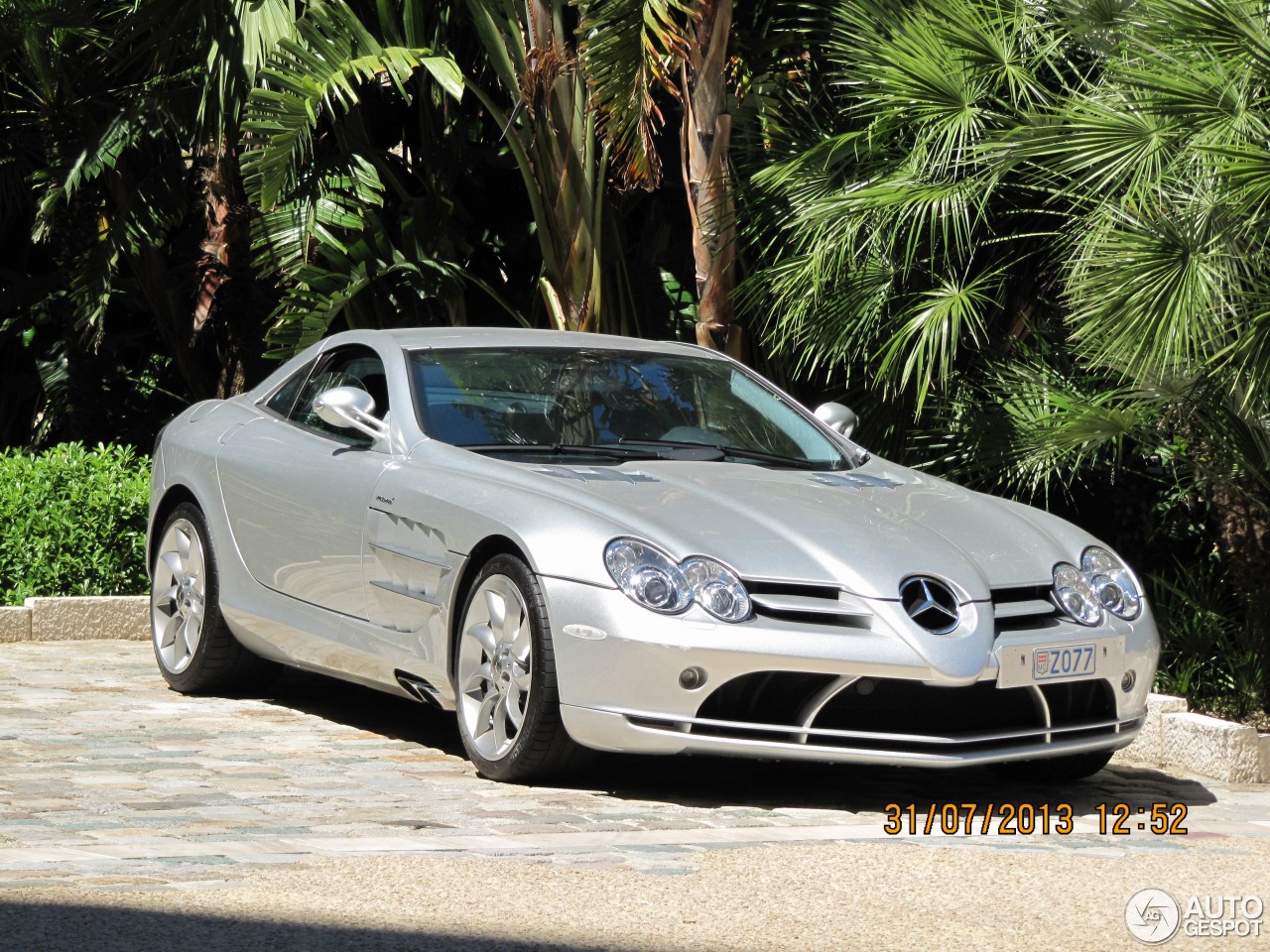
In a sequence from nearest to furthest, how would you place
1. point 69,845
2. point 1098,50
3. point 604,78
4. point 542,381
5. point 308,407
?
1. point 69,845
2. point 542,381
3. point 308,407
4. point 1098,50
5. point 604,78

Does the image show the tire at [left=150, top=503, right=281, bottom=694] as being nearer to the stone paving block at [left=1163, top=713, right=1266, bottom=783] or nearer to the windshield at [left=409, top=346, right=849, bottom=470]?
the windshield at [left=409, top=346, right=849, bottom=470]

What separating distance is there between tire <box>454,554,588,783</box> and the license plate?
4.69 feet

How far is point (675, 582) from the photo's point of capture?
236 inches

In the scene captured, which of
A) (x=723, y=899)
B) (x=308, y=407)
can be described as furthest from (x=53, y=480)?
(x=723, y=899)

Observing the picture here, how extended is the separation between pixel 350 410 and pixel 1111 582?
8.84 ft

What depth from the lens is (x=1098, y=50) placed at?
359 inches

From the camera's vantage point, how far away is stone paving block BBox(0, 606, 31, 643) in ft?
32.1

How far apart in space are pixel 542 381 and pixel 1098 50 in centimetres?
344

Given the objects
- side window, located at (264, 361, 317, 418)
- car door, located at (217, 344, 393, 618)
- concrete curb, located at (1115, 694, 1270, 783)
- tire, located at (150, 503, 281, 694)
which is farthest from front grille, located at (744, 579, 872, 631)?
tire, located at (150, 503, 281, 694)

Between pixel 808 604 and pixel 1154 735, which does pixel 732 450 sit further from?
pixel 1154 735

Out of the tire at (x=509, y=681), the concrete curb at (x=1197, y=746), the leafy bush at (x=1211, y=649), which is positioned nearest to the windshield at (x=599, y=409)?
the tire at (x=509, y=681)

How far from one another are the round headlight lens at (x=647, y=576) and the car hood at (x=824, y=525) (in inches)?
1.8

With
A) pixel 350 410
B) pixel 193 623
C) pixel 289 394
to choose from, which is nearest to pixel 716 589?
pixel 350 410

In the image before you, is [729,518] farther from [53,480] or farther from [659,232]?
[659,232]
